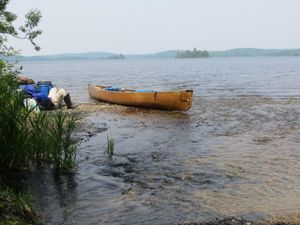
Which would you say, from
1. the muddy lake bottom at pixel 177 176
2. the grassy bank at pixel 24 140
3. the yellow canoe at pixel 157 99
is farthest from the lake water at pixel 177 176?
the yellow canoe at pixel 157 99

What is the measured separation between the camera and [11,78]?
9.38 m

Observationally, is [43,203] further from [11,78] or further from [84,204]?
[11,78]

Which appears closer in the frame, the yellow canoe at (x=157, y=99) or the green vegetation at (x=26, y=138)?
the green vegetation at (x=26, y=138)

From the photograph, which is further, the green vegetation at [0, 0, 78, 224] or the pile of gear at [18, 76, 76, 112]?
the pile of gear at [18, 76, 76, 112]

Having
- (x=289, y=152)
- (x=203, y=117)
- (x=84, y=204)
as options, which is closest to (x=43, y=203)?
(x=84, y=204)

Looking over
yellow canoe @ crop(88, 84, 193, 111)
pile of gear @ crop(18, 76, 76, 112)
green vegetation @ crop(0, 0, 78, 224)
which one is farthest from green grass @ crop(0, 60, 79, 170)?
yellow canoe @ crop(88, 84, 193, 111)

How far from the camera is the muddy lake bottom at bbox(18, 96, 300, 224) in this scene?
22.9 feet

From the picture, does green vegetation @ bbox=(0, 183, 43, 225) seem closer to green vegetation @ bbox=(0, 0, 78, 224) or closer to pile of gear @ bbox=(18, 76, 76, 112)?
green vegetation @ bbox=(0, 0, 78, 224)

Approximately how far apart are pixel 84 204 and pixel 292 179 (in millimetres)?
4547

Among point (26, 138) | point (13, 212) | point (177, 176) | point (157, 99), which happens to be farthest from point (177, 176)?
point (157, 99)

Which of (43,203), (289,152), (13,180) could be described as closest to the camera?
(43,203)

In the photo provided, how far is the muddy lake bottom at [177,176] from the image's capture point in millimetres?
6969

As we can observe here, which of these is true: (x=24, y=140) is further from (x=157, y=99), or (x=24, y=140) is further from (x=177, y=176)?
(x=157, y=99)

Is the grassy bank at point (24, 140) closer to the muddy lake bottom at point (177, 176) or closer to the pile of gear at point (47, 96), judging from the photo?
the muddy lake bottom at point (177, 176)
